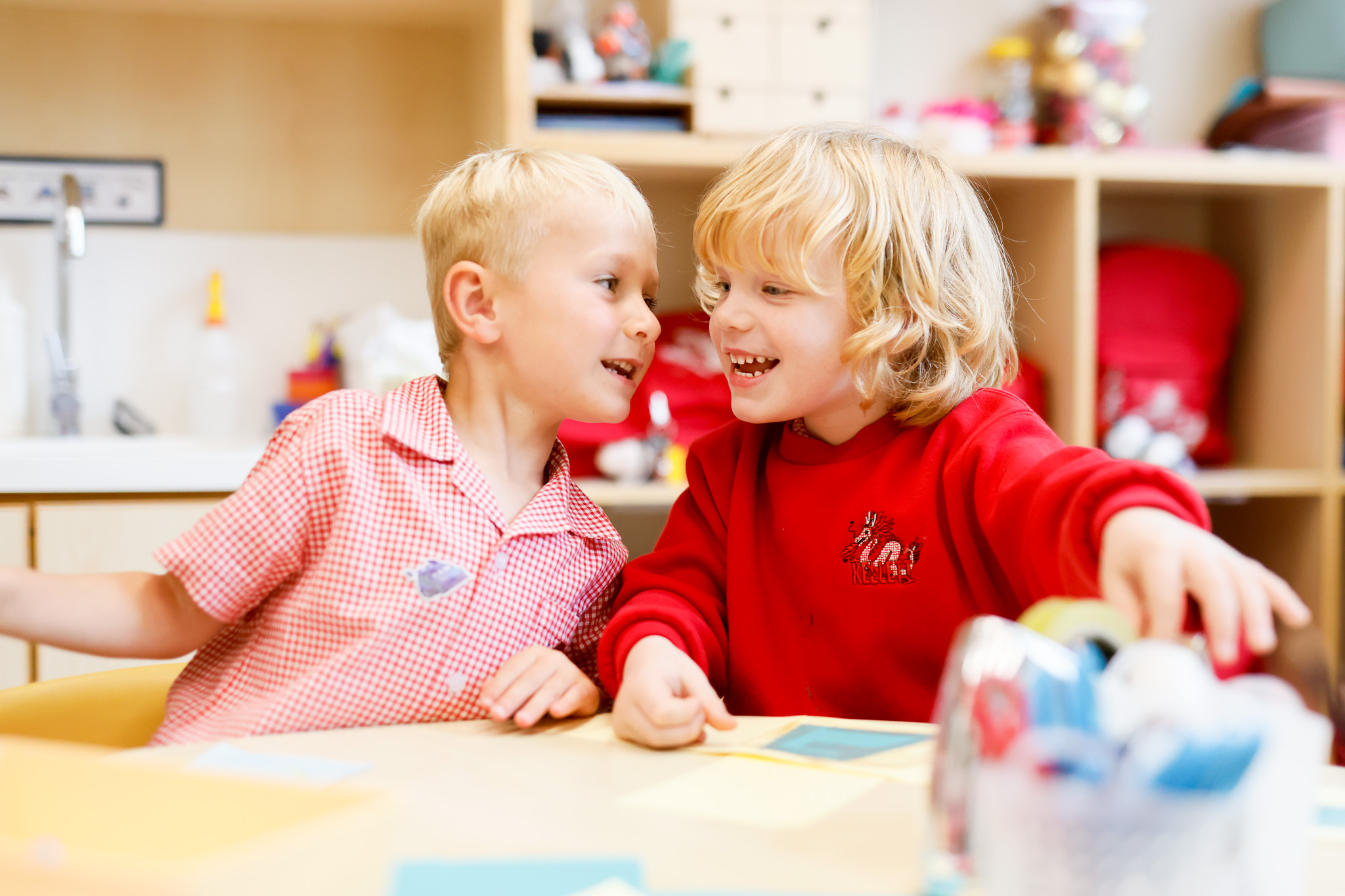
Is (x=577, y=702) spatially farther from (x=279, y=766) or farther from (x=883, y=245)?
(x=883, y=245)

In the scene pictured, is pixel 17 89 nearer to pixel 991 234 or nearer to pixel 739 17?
pixel 739 17

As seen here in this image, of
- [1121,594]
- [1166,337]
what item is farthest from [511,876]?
[1166,337]

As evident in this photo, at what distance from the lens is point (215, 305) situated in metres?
1.92

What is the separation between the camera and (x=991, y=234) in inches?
43.3

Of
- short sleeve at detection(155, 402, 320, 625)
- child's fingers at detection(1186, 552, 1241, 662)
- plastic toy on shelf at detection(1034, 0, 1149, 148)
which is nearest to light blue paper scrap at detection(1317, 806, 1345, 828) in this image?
child's fingers at detection(1186, 552, 1241, 662)

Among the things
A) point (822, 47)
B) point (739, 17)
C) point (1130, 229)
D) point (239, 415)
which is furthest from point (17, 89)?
point (1130, 229)

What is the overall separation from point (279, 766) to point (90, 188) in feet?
5.40

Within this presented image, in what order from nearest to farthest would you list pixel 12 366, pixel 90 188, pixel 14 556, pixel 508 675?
pixel 508 675, pixel 14 556, pixel 12 366, pixel 90 188

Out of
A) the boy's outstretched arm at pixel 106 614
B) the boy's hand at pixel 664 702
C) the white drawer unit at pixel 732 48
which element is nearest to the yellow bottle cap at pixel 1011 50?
the white drawer unit at pixel 732 48

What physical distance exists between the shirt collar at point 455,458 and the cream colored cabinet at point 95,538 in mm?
594

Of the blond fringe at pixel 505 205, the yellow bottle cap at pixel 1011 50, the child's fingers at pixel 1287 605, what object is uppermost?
the yellow bottle cap at pixel 1011 50

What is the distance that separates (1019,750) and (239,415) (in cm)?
184

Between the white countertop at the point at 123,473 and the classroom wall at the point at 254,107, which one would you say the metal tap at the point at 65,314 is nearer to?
the classroom wall at the point at 254,107

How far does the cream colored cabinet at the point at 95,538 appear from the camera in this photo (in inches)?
56.1
